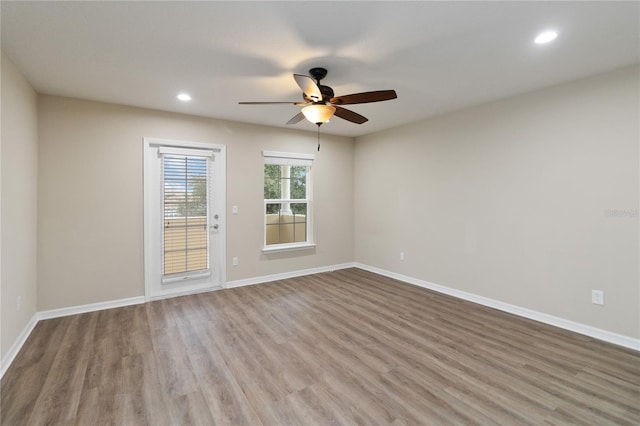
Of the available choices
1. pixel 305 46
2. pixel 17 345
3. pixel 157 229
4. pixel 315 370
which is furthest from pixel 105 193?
pixel 315 370

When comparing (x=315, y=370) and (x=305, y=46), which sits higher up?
(x=305, y=46)

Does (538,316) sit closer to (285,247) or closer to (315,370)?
(315,370)

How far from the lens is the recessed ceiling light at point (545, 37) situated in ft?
7.20

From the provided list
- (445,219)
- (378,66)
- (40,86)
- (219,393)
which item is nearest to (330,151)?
(445,219)

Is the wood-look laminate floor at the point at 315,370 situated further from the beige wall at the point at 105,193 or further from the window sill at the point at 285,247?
the window sill at the point at 285,247

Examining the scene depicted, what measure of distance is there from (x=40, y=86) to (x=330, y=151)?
158 inches

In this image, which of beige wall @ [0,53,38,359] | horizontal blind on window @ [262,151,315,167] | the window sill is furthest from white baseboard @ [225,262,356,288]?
beige wall @ [0,53,38,359]

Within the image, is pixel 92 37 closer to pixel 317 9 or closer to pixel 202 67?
pixel 202 67

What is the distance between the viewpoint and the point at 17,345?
2.64 meters

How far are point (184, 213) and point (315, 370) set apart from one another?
2931mm

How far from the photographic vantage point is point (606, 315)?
9.35 feet

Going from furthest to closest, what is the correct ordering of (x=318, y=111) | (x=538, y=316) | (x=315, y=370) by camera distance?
(x=538, y=316) → (x=318, y=111) → (x=315, y=370)

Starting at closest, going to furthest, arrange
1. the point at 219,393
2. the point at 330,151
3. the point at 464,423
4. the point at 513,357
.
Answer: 1. the point at 464,423
2. the point at 219,393
3. the point at 513,357
4. the point at 330,151

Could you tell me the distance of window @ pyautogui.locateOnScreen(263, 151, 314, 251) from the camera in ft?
16.4
